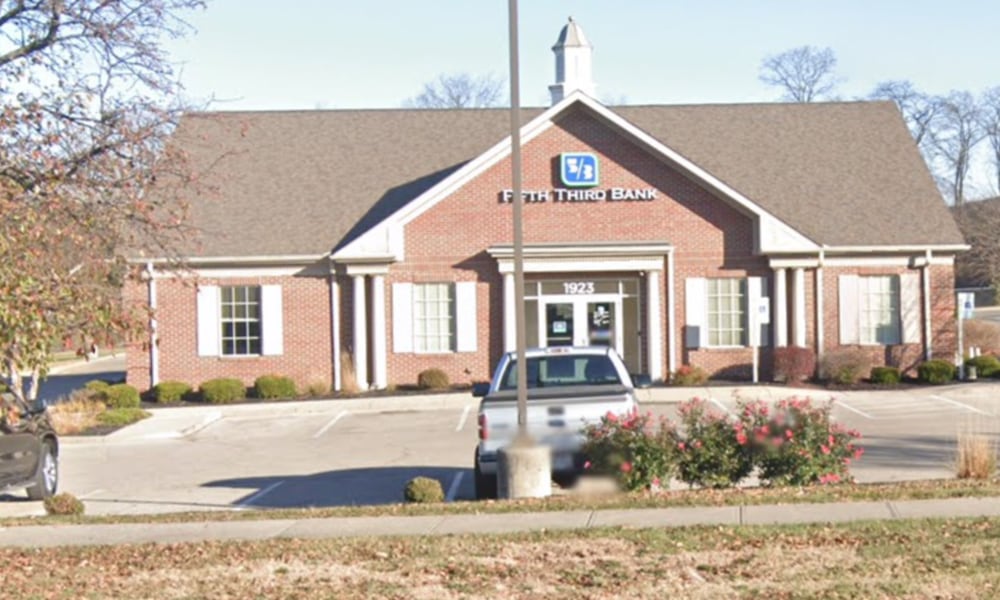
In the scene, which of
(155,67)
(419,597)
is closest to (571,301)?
(155,67)

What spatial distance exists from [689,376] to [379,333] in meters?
7.50

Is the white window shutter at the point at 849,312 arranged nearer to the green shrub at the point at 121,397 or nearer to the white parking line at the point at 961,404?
the white parking line at the point at 961,404

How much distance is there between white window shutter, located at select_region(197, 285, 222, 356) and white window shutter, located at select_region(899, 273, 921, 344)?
16821 millimetres

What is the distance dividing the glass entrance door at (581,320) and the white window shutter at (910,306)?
6.97 meters

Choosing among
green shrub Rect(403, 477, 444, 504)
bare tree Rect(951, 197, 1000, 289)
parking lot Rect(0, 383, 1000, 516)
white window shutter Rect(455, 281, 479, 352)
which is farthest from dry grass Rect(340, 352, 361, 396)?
bare tree Rect(951, 197, 1000, 289)

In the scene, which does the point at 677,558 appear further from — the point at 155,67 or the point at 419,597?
the point at 155,67

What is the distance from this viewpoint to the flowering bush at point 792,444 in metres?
14.8

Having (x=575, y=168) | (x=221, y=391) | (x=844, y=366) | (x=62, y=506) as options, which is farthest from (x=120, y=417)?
(x=844, y=366)

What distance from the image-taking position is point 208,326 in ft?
111

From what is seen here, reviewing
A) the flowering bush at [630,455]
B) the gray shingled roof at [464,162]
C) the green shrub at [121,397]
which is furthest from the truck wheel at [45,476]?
the gray shingled roof at [464,162]

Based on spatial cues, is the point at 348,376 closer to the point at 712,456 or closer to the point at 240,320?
the point at 240,320

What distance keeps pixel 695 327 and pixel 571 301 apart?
3.05 meters

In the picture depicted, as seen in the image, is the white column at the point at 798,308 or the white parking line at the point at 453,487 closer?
the white parking line at the point at 453,487

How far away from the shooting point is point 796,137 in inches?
1494
